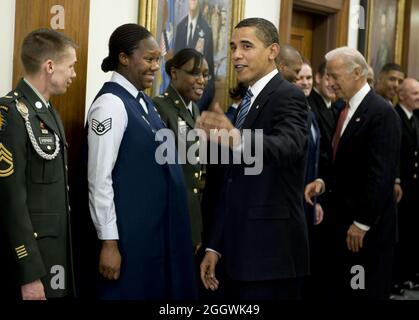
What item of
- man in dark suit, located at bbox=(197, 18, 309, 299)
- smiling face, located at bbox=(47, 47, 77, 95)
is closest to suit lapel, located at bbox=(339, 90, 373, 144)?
man in dark suit, located at bbox=(197, 18, 309, 299)

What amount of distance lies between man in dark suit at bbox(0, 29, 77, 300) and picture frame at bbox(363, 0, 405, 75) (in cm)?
524

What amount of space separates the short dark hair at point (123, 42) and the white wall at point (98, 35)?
52 centimetres

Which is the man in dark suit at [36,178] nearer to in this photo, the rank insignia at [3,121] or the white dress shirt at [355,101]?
the rank insignia at [3,121]

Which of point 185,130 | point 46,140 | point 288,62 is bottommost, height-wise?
point 46,140

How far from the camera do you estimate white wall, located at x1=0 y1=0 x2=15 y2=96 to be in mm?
3510

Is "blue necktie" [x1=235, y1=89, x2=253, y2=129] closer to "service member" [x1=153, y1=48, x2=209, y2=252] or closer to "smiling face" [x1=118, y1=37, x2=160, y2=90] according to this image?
"smiling face" [x1=118, y1=37, x2=160, y2=90]

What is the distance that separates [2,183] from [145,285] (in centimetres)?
97

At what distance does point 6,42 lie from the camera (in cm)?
353

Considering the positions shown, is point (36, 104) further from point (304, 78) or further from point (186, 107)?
point (304, 78)

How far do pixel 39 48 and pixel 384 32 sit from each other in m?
5.85

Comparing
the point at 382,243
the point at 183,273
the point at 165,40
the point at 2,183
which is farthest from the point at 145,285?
the point at 165,40

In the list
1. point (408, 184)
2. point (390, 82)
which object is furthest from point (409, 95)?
point (408, 184)

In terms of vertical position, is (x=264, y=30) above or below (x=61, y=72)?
above

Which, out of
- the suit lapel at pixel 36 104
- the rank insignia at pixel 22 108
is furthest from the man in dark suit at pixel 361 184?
the rank insignia at pixel 22 108
